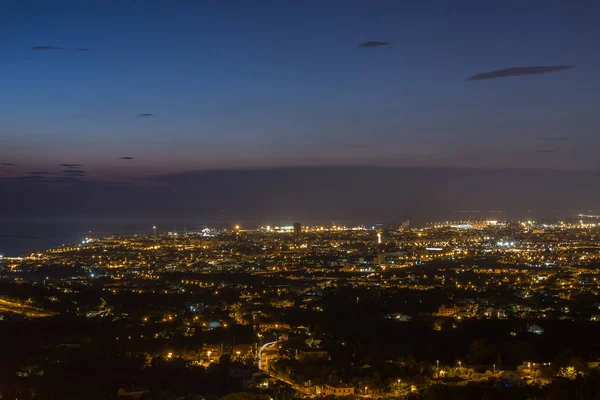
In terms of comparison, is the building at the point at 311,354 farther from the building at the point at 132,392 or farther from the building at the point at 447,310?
the building at the point at 447,310

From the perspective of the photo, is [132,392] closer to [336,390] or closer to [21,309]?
[336,390]

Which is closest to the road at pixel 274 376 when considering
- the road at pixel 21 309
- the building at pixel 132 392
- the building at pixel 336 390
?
the building at pixel 336 390

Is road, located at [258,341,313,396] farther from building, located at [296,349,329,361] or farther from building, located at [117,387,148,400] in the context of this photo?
building, located at [117,387,148,400]

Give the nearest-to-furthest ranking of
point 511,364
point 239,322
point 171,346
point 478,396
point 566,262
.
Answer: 1. point 478,396
2. point 511,364
3. point 171,346
4. point 239,322
5. point 566,262

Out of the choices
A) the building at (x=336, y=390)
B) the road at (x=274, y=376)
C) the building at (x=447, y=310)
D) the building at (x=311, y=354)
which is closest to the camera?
the building at (x=336, y=390)

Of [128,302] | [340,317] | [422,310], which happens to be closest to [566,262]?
[422,310]

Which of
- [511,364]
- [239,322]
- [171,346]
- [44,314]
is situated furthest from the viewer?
[44,314]

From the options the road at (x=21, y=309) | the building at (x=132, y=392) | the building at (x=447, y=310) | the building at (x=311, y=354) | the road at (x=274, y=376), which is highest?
the building at (x=311, y=354)

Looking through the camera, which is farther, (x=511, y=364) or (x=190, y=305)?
(x=190, y=305)

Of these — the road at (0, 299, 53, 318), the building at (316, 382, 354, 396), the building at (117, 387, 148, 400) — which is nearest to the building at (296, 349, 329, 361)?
the building at (316, 382, 354, 396)

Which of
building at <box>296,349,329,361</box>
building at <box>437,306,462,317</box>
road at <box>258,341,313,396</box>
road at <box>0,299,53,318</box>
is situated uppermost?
building at <box>296,349,329,361</box>

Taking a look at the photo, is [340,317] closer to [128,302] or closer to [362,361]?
[362,361]
